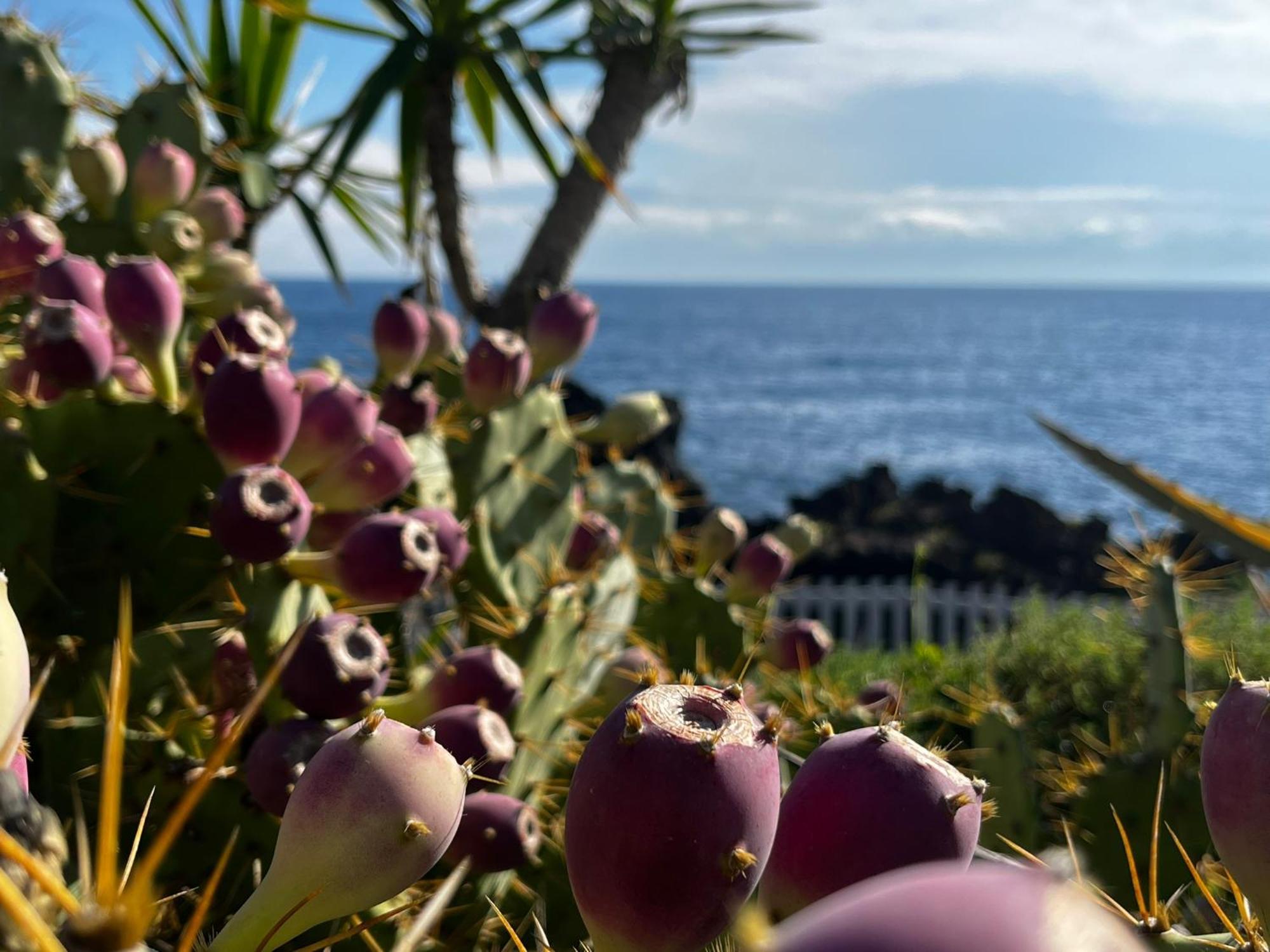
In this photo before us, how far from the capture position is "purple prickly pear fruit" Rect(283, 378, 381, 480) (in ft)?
3.13

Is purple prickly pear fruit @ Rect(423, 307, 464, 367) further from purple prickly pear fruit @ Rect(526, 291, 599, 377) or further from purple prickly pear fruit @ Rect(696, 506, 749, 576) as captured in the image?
purple prickly pear fruit @ Rect(696, 506, 749, 576)

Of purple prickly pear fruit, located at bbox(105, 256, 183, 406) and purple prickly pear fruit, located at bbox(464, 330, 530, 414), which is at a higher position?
purple prickly pear fruit, located at bbox(105, 256, 183, 406)

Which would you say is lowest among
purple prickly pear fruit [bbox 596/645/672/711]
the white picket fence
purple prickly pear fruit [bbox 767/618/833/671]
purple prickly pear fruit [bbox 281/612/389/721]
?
the white picket fence

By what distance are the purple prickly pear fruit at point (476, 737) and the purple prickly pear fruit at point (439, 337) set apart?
3.15 ft

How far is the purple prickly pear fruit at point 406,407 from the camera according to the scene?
4.27 feet

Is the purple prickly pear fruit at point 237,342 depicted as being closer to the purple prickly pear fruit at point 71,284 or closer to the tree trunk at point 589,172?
the purple prickly pear fruit at point 71,284

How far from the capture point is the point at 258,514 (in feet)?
2.74

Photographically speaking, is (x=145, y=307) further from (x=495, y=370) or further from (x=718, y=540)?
(x=718, y=540)

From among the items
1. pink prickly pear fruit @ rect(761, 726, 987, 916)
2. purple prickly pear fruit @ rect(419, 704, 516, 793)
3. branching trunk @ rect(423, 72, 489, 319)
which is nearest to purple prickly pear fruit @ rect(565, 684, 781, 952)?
pink prickly pear fruit @ rect(761, 726, 987, 916)

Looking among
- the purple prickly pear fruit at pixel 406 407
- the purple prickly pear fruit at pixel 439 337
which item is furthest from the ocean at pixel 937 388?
the purple prickly pear fruit at pixel 406 407

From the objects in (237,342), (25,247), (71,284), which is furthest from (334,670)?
(25,247)

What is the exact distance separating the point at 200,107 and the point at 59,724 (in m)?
1.35

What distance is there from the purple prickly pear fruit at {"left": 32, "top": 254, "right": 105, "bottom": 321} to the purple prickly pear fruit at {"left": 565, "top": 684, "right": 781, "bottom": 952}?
2.99 ft

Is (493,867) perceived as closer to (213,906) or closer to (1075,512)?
(213,906)
